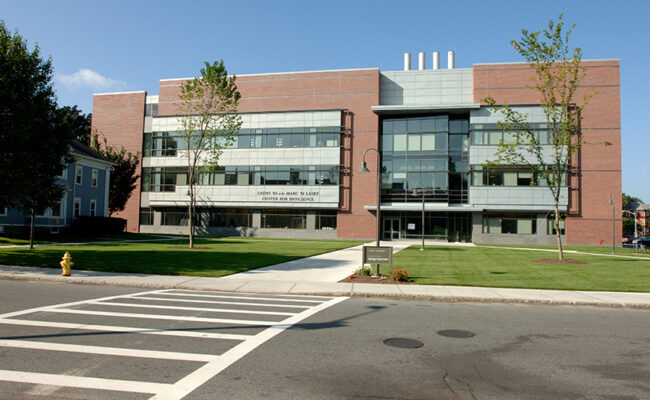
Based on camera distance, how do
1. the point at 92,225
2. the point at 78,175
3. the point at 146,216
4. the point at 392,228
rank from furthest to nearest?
the point at 146,216 < the point at 392,228 < the point at 78,175 < the point at 92,225

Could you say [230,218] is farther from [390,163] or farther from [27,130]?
[27,130]

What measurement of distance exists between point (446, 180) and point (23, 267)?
1615 inches

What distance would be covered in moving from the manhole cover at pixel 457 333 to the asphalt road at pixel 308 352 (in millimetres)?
133

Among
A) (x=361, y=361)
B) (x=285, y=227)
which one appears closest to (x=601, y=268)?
(x=361, y=361)

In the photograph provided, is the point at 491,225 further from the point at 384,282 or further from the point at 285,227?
the point at 384,282

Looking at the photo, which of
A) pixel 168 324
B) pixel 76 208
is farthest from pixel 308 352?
pixel 76 208

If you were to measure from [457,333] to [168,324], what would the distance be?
523cm

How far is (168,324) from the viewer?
7.89 m

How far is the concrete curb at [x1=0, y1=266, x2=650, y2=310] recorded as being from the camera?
11336mm

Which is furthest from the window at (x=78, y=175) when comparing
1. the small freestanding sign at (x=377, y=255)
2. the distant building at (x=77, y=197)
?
the small freestanding sign at (x=377, y=255)

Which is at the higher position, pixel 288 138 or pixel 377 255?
pixel 288 138

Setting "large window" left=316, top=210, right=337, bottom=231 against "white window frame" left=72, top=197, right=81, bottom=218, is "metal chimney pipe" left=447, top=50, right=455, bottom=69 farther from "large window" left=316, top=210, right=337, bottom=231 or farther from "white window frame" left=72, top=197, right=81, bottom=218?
"white window frame" left=72, top=197, right=81, bottom=218

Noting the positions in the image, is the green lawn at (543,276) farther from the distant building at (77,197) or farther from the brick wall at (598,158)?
the distant building at (77,197)

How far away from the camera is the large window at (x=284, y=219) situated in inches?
2085
